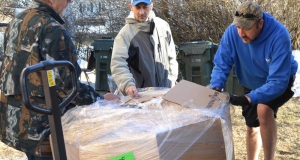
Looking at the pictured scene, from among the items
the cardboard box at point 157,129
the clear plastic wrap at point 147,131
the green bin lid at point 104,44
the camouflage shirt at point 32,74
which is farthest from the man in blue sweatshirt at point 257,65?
the green bin lid at point 104,44

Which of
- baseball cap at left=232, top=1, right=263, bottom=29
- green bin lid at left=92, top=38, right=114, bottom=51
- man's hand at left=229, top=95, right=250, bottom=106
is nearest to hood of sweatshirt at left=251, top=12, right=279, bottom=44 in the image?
baseball cap at left=232, top=1, right=263, bottom=29

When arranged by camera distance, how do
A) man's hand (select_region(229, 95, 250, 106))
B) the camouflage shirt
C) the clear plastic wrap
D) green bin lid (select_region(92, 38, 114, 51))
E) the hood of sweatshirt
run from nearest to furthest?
the clear plastic wrap < the camouflage shirt < man's hand (select_region(229, 95, 250, 106)) < the hood of sweatshirt < green bin lid (select_region(92, 38, 114, 51))

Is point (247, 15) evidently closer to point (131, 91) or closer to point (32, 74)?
point (131, 91)

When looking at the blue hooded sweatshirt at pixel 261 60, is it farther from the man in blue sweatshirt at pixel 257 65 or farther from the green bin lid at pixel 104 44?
the green bin lid at pixel 104 44

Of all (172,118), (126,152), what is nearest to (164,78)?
(172,118)

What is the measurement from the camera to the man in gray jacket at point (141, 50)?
3664mm

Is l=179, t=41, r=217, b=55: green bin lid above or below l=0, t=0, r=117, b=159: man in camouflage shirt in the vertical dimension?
below

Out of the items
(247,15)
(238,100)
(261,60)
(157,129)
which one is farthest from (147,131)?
(261,60)

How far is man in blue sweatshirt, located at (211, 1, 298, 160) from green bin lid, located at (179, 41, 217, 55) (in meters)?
3.89

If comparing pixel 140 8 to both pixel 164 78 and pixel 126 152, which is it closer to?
pixel 164 78

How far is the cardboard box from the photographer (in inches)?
82.7

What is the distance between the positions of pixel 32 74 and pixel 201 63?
5809 millimetres

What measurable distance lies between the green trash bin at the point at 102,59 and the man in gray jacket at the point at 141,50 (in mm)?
4302

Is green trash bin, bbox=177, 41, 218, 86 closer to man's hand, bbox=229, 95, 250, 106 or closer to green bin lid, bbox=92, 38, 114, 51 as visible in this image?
green bin lid, bbox=92, 38, 114, 51
